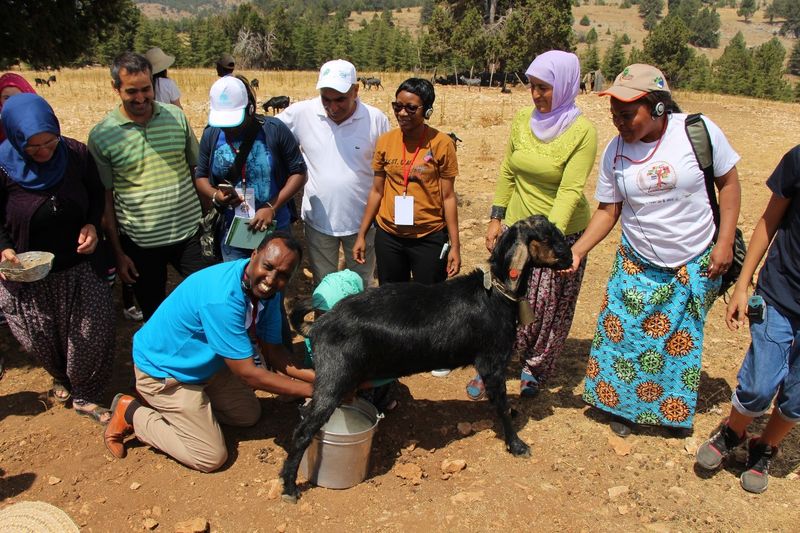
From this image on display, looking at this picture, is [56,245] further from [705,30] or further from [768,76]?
[705,30]

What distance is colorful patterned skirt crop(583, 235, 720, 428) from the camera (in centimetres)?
350

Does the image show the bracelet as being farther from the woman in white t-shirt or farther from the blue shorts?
the blue shorts

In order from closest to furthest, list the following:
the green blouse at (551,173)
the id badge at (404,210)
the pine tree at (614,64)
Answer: the green blouse at (551,173) < the id badge at (404,210) < the pine tree at (614,64)

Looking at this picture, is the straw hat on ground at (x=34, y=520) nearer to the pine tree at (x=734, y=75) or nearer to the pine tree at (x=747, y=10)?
the pine tree at (x=734, y=75)

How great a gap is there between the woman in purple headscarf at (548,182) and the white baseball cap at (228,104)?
5.88 ft

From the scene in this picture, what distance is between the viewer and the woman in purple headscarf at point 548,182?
3562 millimetres

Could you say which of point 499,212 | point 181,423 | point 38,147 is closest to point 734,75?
point 499,212

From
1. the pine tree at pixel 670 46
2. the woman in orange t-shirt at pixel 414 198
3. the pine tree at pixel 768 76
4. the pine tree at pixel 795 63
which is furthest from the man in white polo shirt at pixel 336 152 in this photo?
the pine tree at pixel 795 63

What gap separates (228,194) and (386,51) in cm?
6112

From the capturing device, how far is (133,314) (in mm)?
5504

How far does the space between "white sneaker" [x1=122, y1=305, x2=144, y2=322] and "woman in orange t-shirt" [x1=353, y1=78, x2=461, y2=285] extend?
8.21 feet

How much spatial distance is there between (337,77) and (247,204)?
41.6 inches

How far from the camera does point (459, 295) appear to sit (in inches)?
140

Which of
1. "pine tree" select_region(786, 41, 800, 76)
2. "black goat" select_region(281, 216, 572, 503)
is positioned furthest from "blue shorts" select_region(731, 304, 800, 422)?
"pine tree" select_region(786, 41, 800, 76)
